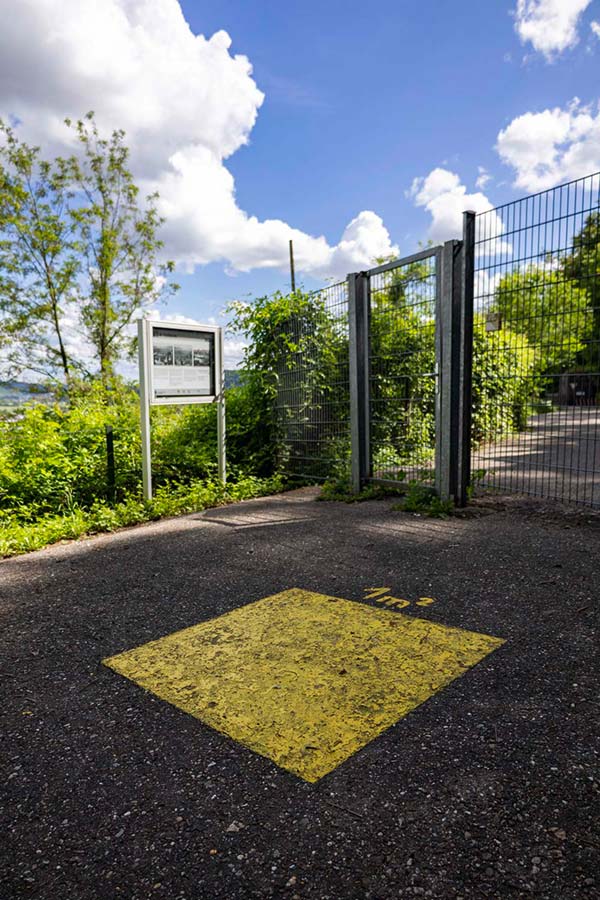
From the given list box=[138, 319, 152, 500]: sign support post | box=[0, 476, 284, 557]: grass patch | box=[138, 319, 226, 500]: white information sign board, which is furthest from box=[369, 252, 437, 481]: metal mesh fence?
box=[138, 319, 152, 500]: sign support post

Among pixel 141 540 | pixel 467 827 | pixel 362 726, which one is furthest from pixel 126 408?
pixel 467 827

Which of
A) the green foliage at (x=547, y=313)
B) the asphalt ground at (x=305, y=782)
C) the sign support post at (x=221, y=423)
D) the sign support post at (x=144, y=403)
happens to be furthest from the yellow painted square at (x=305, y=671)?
the sign support post at (x=221, y=423)

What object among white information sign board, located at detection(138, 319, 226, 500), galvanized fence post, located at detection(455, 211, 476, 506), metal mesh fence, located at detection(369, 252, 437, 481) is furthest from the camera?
white information sign board, located at detection(138, 319, 226, 500)

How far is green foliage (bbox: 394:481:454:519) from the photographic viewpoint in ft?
17.9

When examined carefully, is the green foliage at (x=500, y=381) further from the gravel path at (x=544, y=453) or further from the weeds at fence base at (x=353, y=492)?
the weeds at fence base at (x=353, y=492)

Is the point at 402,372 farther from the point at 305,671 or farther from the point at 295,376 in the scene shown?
the point at 305,671

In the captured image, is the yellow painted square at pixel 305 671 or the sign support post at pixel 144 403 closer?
the yellow painted square at pixel 305 671

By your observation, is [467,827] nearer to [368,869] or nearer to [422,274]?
[368,869]

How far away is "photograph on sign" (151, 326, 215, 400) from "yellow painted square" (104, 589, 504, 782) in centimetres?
408

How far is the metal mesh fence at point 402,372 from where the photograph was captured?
5.89m

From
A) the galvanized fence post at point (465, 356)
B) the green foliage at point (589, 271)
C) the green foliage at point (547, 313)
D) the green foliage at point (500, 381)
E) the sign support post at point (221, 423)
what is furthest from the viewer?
the sign support post at point (221, 423)

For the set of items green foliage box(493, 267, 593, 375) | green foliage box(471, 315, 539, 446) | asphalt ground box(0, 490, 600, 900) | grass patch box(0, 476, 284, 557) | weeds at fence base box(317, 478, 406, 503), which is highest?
green foliage box(493, 267, 593, 375)

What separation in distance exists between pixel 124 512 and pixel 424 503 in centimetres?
318

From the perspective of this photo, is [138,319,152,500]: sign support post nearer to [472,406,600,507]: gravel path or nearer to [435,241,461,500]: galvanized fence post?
[435,241,461,500]: galvanized fence post
